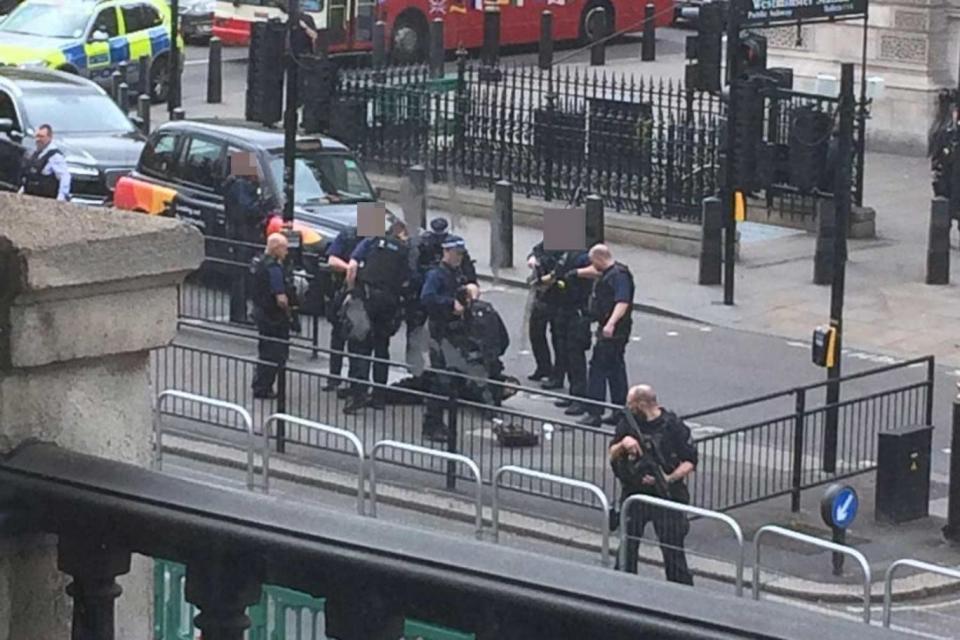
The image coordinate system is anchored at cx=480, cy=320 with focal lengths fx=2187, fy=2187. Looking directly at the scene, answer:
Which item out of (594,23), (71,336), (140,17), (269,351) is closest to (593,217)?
(269,351)

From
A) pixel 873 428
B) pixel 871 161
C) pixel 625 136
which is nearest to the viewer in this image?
pixel 873 428

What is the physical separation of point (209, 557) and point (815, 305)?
17977mm

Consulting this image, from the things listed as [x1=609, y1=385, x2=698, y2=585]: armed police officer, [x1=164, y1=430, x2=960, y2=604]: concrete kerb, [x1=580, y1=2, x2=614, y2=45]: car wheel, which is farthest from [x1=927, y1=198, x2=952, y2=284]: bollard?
[x1=580, y1=2, x2=614, y2=45]: car wheel

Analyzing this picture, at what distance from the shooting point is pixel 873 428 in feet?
48.5

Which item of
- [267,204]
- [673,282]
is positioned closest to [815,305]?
[673,282]

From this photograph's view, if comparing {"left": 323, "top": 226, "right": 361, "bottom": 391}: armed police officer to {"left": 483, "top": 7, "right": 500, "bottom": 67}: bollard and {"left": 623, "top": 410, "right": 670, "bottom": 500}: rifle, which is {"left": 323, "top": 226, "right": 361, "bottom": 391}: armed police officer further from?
{"left": 483, "top": 7, "right": 500, "bottom": 67}: bollard

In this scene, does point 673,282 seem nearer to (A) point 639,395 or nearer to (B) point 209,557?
(A) point 639,395

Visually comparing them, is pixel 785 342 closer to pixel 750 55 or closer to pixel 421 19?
pixel 750 55

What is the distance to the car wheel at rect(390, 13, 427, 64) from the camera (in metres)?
37.2

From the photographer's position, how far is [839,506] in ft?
40.0

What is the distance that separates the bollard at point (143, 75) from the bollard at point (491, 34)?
673 cm

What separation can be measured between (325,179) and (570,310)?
4.55 m

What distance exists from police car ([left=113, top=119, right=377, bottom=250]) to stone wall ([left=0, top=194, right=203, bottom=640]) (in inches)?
629

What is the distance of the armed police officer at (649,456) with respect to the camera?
11.7m
